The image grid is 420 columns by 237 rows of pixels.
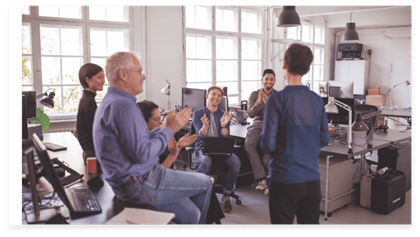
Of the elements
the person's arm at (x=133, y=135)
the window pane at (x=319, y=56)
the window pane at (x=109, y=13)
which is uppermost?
the window pane at (x=109, y=13)

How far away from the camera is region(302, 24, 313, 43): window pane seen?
387 inches

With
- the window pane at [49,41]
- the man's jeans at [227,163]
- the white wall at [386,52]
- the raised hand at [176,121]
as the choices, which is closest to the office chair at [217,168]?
the man's jeans at [227,163]

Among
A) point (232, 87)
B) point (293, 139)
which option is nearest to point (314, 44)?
point (232, 87)

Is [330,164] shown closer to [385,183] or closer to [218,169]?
[385,183]

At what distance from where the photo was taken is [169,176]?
1.96m

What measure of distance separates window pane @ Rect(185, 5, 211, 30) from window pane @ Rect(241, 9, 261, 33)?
1095 millimetres

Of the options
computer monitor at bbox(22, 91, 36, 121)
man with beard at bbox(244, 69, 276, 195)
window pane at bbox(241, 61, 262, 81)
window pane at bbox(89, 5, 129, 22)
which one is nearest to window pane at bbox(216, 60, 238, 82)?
window pane at bbox(241, 61, 262, 81)

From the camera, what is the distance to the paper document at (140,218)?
1.69 m

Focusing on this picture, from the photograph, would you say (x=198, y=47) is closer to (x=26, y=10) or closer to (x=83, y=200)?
(x=26, y=10)

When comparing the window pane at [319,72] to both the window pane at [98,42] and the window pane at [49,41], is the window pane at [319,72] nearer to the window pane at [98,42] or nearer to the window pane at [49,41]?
the window pane at [98,42]

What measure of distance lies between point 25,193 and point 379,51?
36.0 ft

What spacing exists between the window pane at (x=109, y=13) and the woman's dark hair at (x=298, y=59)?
14.8 feet

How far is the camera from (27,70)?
5105 mm

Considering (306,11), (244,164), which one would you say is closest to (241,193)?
(244,164)
